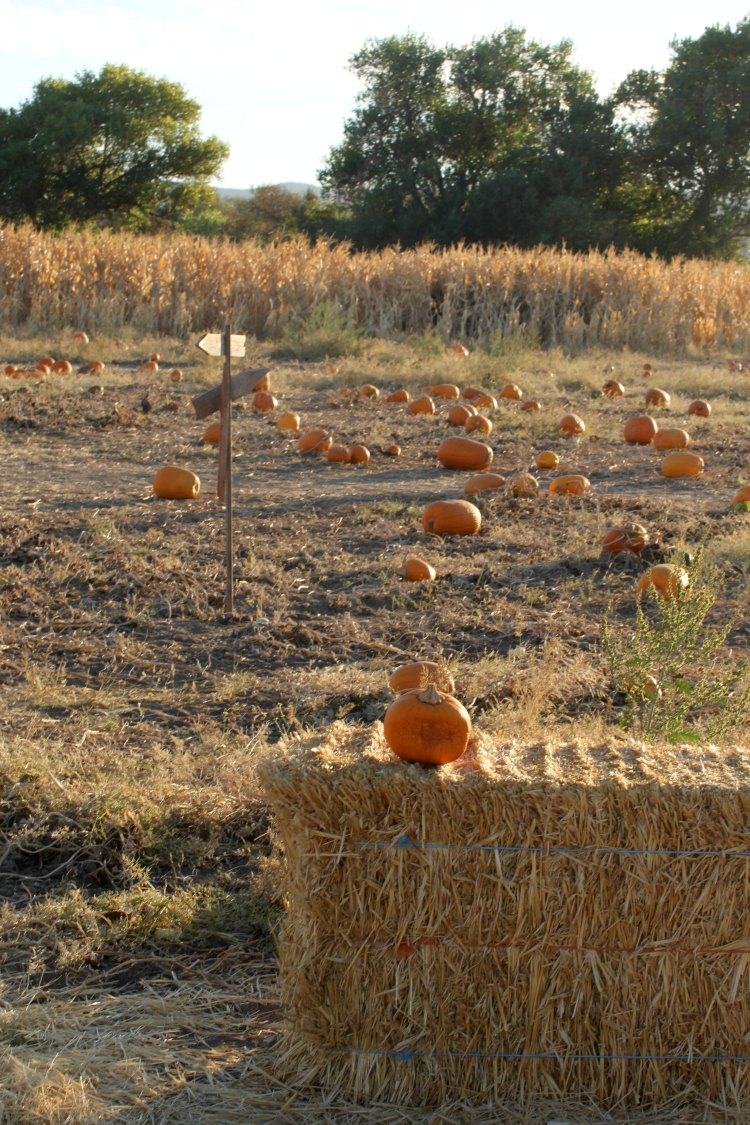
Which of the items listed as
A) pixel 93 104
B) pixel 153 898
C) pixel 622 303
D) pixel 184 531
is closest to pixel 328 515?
pixel 184 531

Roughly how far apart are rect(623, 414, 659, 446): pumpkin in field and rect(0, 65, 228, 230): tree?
30.0 meters

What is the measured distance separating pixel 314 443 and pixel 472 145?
112 feet

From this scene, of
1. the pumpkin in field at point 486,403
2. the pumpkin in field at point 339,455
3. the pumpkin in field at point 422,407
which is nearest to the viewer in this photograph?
the pumpkin in field at point 339,455

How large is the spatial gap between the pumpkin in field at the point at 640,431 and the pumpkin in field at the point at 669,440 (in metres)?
0.18

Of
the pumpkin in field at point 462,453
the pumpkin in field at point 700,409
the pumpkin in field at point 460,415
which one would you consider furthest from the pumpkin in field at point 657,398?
the pumpkin in field at point 462,453

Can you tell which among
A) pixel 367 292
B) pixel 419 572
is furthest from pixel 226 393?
pixel 367 292

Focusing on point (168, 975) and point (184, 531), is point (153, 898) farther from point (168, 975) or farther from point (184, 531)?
point (184, 531)

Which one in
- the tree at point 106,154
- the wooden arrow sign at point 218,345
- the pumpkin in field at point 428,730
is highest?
the tree at point 106,154

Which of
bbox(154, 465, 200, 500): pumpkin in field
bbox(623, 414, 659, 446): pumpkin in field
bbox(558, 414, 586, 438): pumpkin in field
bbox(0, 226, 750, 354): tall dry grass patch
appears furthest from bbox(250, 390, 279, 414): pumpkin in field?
bbox(0, 226, 750, 354): tall dry grass patch

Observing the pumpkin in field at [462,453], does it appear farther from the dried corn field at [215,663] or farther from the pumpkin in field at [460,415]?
the pumpkin in field at [460,415]

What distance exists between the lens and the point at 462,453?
896cm

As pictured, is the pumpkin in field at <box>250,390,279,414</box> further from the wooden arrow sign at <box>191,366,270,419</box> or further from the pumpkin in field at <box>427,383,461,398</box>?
the wooden arrow sign at <box>191,366,270,419</box>

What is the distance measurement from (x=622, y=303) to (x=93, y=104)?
3018cm

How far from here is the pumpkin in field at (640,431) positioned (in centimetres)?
1014
